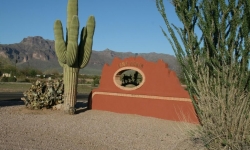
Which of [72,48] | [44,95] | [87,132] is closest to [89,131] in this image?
[87,132]

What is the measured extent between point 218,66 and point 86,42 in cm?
1021

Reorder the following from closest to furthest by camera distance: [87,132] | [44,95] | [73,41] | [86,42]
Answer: [87,132]
[73,41]
[86,42]
[44,95]

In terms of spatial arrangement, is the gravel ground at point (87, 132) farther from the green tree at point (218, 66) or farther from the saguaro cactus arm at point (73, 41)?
the saguaro cactus arm at point (73, 41)

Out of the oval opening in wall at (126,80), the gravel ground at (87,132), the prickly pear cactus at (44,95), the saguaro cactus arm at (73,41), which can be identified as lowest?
the gravel ground at (87,132)

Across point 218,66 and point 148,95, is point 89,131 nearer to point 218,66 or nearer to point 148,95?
point 148,95

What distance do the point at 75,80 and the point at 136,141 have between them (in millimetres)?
6444

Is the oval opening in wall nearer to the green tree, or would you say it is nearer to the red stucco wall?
the red stucco wall

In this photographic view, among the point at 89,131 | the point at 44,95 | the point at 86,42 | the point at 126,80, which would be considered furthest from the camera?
the point at 126,80

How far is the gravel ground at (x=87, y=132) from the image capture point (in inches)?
329

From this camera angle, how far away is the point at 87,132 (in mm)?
10562

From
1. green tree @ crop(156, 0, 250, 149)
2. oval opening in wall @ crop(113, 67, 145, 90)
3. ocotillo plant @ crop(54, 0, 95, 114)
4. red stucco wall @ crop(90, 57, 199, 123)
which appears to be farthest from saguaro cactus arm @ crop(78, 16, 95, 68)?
green tree @ crop(156, 0, 250, 149)

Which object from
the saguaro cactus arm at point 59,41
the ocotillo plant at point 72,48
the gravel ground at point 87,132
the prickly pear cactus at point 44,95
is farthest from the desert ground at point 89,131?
the saguaro cactus arm at point 59,41

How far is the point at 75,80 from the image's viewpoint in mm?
15078

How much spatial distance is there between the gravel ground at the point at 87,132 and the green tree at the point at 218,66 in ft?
2.27
